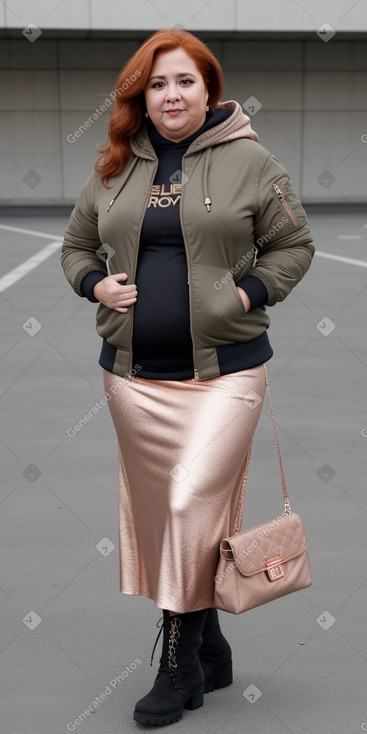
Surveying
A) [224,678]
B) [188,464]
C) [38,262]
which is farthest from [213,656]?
[38,262]

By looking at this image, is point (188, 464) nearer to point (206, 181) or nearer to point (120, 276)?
point (120, 276)

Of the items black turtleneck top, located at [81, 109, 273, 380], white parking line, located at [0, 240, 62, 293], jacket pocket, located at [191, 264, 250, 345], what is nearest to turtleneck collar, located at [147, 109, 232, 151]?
black turtleneck top, located at [81, 109, 273, 380]

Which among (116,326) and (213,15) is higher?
(116,326)

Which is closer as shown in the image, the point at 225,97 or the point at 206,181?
the point at 206,181

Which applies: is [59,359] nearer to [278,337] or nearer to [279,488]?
[278,337]

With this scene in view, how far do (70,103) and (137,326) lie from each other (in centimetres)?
2590

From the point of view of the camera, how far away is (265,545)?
3.31 meters

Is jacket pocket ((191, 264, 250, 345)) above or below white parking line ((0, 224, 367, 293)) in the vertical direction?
above

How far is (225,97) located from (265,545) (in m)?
26.1

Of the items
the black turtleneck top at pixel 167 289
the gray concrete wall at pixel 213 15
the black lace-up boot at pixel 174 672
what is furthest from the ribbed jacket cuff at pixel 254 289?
the gray concrete wall at pixel 213 15

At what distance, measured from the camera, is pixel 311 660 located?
150 inches

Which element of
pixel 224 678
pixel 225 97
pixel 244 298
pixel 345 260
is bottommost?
pixel 345 260

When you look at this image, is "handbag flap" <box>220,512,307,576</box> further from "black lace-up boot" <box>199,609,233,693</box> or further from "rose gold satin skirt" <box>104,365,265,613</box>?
"black lace-up boot" <box>199,609,233,693</box>

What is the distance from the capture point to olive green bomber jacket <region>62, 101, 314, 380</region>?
319cm
